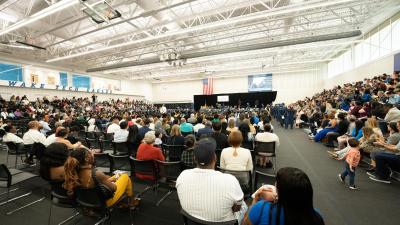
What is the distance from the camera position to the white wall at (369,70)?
382 inches

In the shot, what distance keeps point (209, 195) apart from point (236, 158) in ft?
4.36

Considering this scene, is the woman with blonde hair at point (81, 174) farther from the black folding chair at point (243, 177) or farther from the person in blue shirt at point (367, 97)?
the person in blue shirt at point (367, 97)

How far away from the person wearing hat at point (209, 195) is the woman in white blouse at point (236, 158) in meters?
1.17

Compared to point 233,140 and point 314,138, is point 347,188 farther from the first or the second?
point 314,138

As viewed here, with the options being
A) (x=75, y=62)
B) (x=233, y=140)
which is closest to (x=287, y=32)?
(x=233, y=140)

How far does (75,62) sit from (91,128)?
1253cm

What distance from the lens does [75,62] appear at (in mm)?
17000

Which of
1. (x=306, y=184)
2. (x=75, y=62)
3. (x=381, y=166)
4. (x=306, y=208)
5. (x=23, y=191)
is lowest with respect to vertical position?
(x=23, y=191)

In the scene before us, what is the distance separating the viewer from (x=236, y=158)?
276cm

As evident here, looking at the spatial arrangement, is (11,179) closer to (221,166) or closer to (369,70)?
(221,166)

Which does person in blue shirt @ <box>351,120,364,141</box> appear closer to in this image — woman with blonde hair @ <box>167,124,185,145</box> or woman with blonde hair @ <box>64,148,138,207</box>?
woman with blonde hair @ <box>167,124,185,145</box>

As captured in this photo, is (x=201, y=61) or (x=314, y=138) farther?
(x=201, y=61)

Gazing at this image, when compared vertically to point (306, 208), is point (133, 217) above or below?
below

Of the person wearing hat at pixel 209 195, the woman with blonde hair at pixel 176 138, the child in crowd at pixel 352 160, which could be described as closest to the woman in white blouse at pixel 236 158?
the person wearing hat at pixel 209 195
